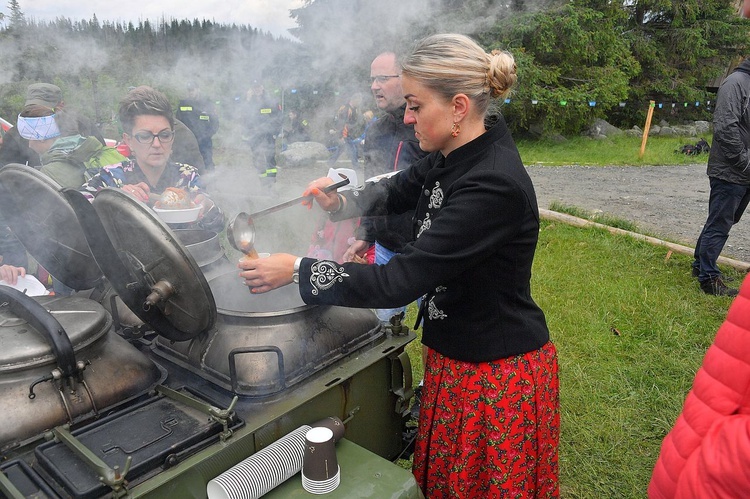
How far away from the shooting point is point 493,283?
1.74 meters

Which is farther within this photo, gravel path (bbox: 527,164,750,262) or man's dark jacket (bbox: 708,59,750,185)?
gravel path (bbox: 527,164,750,262)

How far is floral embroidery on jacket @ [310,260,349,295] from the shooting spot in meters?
1.63

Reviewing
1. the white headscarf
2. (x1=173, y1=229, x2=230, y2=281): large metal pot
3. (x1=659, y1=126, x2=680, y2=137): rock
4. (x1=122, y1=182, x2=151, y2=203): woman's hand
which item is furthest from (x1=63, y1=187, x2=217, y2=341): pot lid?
(x1=659, y1=126, x2=680, y2=137): rock

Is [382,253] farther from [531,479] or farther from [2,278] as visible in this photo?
[2,278]

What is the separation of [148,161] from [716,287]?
16.2 feet

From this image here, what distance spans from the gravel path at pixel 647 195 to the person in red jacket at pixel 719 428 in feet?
19.9

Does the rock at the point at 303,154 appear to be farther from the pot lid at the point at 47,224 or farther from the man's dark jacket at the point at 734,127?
the pot lid at the point at 47,224

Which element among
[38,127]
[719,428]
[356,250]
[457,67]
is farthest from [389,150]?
[719,428]

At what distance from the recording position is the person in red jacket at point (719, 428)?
0.99 meters

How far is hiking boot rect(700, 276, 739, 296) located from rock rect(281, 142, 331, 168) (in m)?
5.51

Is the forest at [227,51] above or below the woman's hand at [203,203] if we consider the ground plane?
above

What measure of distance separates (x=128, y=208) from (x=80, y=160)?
258 cm

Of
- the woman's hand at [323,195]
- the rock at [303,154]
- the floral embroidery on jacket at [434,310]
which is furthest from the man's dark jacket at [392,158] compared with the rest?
the rock at [303,154]

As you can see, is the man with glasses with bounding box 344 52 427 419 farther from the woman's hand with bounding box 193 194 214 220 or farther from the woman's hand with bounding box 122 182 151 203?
the woman's hand with bounding box 122 182 151 203
